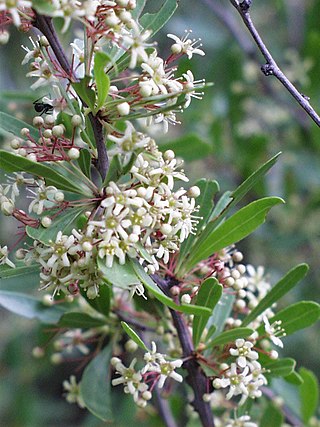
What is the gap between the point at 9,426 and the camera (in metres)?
3.00

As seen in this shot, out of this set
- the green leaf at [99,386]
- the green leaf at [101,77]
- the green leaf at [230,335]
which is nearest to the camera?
the green leaf at [101,77]

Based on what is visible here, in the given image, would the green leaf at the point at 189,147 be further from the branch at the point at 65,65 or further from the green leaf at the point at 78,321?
the branch at the point at 65,65

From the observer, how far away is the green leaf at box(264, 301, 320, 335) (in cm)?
139

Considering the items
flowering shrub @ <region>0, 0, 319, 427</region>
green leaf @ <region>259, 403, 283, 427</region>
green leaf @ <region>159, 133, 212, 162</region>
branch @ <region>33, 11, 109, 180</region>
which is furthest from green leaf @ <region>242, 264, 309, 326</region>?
green leaf @ <region>159, 133, 212, 162</region>

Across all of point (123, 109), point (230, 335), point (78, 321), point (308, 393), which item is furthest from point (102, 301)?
point (308, 393)

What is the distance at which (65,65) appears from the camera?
112 cm

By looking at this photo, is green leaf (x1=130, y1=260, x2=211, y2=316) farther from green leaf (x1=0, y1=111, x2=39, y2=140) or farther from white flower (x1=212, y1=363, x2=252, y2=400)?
green leaf (x1=0, y1=111, x2=39, y2=140)

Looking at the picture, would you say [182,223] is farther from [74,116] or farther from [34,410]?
[34,410]

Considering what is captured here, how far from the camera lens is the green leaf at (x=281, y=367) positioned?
4.44 ft

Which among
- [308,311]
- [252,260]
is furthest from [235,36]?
[308,311]

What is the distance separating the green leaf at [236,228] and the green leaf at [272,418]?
1.82 ft

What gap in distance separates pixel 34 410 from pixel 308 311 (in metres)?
1.83

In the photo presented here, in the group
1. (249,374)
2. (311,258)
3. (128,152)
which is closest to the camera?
(128,152)

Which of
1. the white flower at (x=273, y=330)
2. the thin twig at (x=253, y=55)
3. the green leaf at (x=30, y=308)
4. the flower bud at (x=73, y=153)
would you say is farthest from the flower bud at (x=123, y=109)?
the thin twig at (x=253, y=55)
